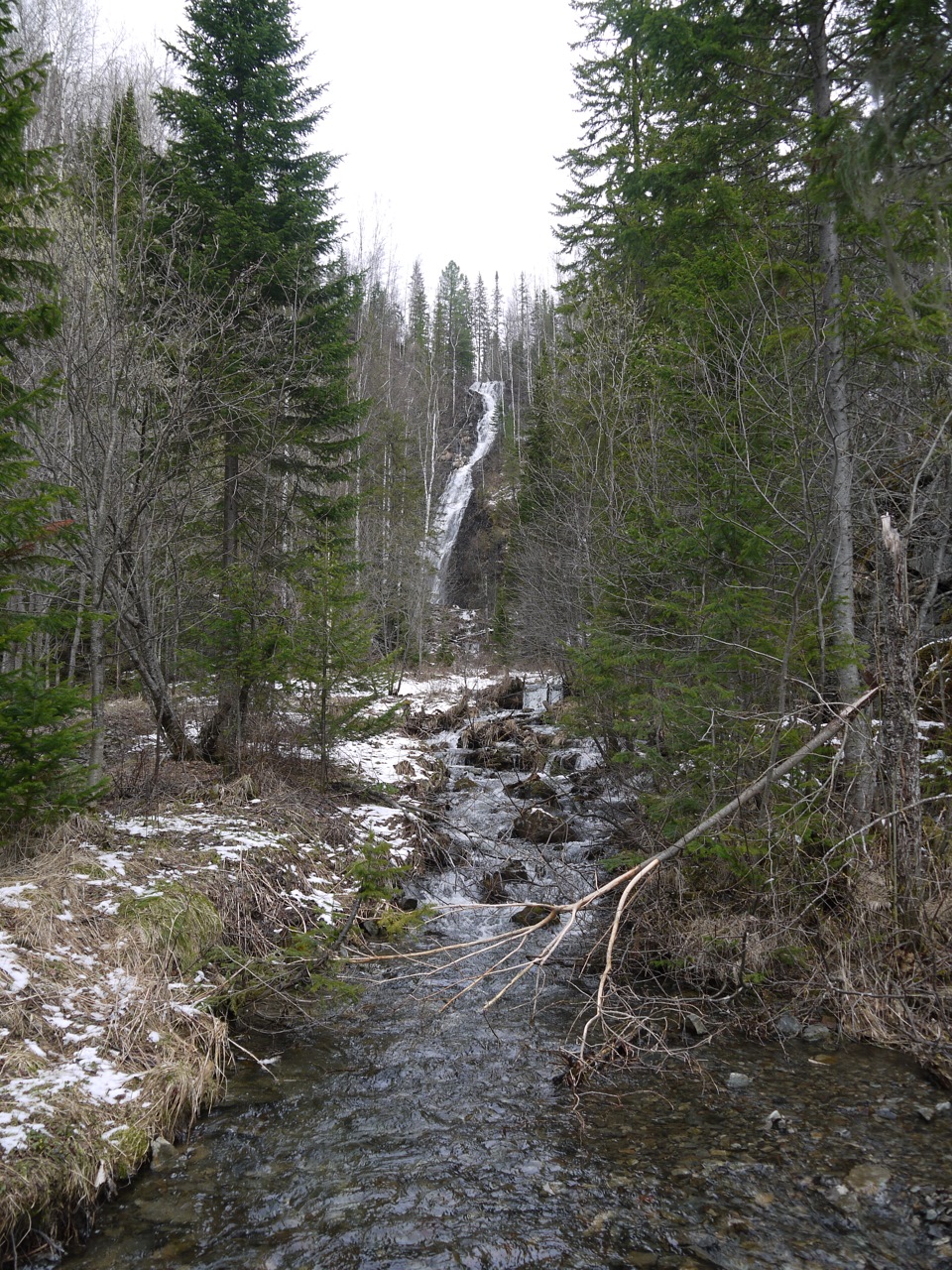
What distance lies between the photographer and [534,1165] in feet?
12.2

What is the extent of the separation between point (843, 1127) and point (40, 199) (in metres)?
8.44

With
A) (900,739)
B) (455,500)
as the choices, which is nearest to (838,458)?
(900,739)

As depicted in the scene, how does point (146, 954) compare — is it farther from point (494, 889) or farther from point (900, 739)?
point (900, 739)

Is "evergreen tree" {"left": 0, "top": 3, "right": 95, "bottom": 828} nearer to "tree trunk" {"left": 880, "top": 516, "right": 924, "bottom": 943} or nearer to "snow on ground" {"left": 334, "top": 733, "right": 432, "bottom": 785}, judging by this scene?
"snow on ground" {"left": 334, "top": 733, "right": 432, "bottom": 785}

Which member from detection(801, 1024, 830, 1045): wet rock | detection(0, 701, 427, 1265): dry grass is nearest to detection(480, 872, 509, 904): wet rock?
detection(0, 701, 427, 1265): dry grass

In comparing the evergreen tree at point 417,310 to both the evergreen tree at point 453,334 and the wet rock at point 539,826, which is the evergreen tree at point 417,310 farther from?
the wet rock at point 539,826

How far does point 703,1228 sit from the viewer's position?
3.24 m

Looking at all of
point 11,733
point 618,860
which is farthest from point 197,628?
point 618,860

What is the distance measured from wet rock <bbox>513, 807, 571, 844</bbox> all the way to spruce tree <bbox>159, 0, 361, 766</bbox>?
4172mm

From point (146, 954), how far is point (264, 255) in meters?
9.20

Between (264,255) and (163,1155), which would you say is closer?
(163,1155)

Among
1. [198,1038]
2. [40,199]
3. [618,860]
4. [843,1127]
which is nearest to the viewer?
[843,1127]

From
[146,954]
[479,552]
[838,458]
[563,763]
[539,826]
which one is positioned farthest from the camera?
[479,552]

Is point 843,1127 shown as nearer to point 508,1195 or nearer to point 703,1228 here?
point 703,1228
